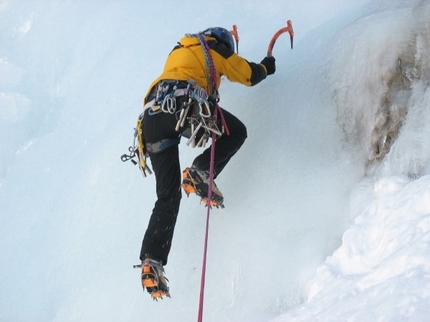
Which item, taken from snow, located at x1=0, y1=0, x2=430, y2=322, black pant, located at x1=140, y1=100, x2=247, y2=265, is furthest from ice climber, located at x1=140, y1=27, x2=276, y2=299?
snow, located at x1=0, y1=0, x2=430, y2=322

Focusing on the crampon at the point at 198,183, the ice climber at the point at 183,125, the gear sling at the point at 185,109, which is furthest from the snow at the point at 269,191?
the gear sling at the point at 185,109

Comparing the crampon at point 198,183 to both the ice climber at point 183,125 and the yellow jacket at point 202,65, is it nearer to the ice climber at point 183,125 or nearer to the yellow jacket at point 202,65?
the ice climber at point 183,125

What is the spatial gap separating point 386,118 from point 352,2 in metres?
1.27

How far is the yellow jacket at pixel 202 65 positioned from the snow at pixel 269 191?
0.37 metres

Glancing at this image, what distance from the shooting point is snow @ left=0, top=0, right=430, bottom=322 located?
233 cm

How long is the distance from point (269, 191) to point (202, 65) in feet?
2.36

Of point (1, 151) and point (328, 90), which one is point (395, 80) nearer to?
point (328, 90)

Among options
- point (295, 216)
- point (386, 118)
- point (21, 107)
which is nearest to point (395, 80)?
point (386, 118)

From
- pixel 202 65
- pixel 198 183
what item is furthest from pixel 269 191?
pixel 202 65

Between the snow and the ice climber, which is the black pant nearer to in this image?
the ice climber

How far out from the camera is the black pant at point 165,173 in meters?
2.60

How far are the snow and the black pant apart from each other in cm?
29

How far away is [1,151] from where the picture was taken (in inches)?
189

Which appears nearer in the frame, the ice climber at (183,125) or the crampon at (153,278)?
the crampon at (153,278)
